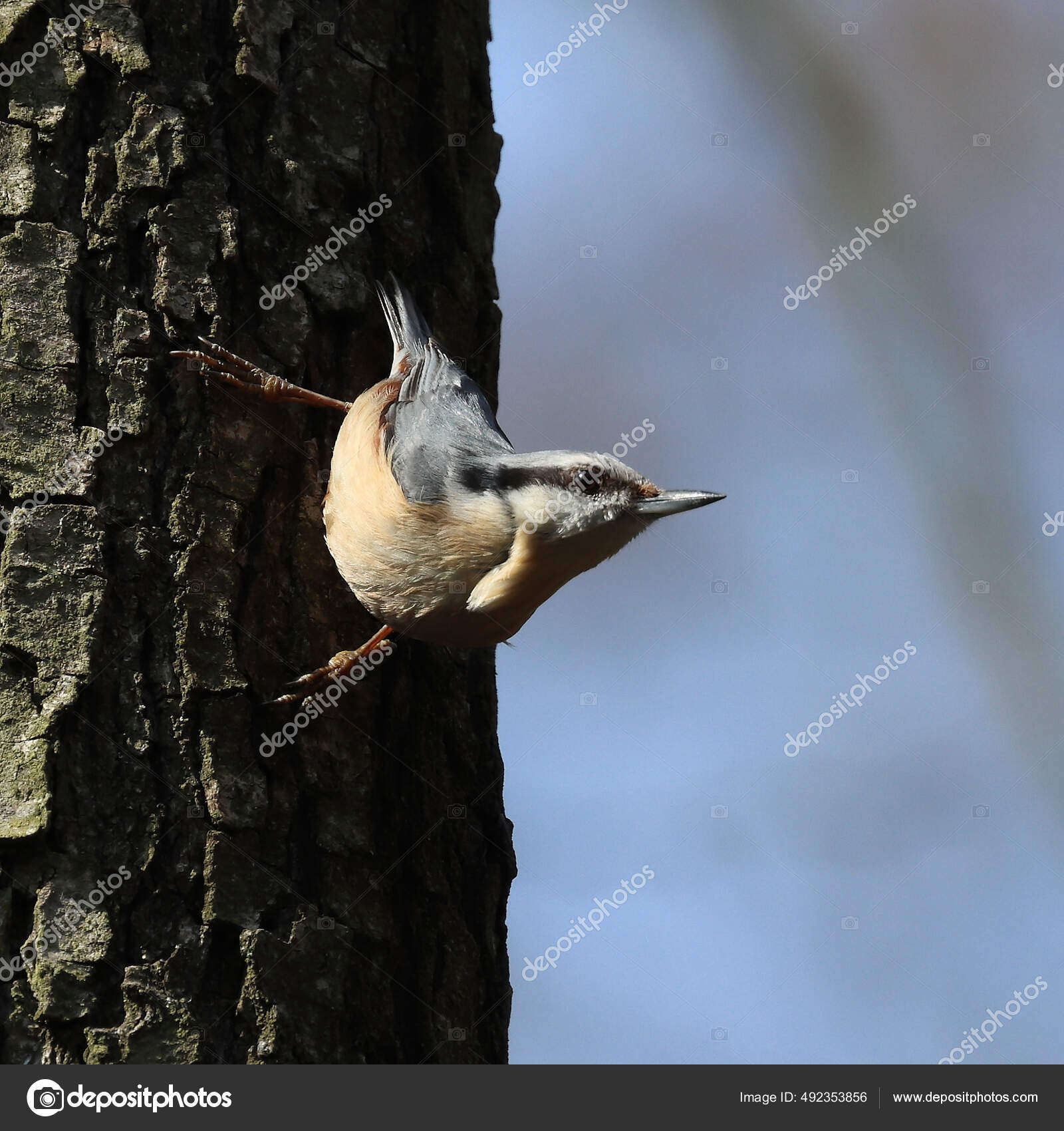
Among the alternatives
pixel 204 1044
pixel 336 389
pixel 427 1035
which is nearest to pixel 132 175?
pixel 336 389

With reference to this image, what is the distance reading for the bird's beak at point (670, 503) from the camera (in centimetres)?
250

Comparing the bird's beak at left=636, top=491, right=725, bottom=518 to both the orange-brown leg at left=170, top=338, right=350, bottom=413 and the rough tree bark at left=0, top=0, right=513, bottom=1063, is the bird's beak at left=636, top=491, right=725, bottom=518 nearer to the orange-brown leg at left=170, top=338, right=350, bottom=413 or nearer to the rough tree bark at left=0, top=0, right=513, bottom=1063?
the rough tree bark at left=0, top=0, right=513, bottom=1063

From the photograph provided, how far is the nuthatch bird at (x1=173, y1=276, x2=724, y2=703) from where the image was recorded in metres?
2.48

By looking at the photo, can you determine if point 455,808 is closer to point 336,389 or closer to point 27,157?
point 336,389

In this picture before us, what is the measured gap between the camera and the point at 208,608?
95.4 inches

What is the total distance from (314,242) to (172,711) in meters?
1.14

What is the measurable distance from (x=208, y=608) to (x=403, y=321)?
3.06 feet

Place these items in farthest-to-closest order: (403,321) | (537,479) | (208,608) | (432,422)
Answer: (403,321) → (432,422) → (537,479) → (208,608)

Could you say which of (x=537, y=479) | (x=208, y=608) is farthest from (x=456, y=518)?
(x=208, y=608)

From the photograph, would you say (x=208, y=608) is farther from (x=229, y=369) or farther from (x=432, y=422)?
(x=432, y=422)
